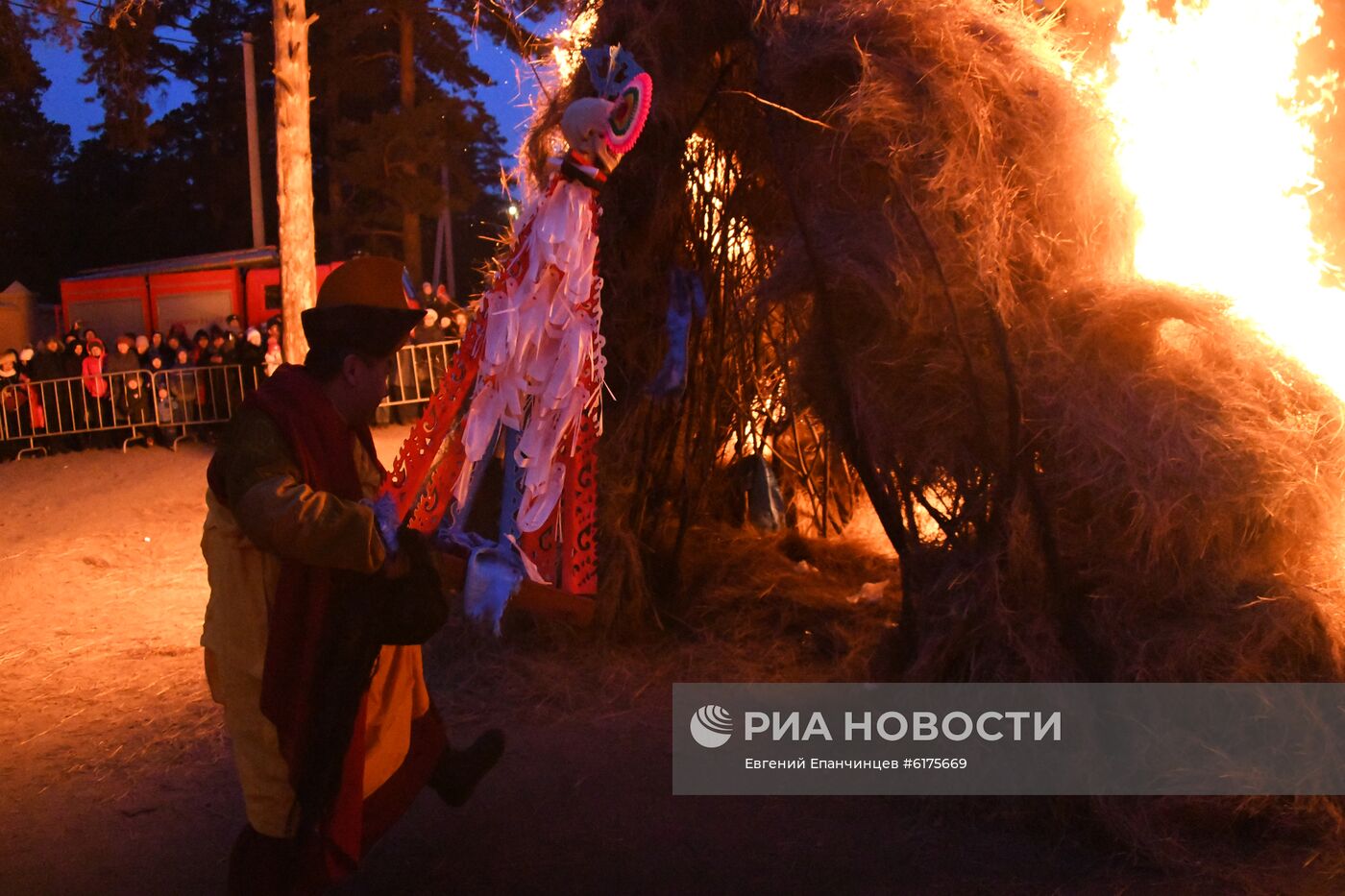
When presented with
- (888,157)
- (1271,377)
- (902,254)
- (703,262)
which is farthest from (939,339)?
(703,262)

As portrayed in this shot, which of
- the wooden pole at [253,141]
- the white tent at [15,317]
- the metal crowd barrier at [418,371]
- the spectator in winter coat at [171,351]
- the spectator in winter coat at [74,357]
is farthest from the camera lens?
the wooden pole at [253,141]

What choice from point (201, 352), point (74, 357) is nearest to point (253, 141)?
point (201, 352)

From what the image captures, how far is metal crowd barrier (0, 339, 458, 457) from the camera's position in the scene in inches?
500

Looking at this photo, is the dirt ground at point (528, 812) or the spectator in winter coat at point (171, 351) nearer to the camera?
the dirt ground at point (528, 812)

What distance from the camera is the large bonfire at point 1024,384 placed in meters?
3.34

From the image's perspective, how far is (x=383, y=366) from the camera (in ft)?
9.30

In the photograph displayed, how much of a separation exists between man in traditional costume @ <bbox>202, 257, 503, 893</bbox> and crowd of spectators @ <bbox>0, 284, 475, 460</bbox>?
10.0 metres

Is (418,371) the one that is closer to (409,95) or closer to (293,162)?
(293,162)

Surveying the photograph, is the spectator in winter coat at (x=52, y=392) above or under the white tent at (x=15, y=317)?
under

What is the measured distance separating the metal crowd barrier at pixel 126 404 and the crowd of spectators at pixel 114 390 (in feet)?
0.04

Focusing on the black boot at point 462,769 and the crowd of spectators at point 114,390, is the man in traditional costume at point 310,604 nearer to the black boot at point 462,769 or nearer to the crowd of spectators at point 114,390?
the black boot at point 462,769

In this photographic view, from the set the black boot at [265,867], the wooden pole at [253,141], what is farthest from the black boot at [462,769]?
the wooden pole at [253,141]

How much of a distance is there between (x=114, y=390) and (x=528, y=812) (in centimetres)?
1132

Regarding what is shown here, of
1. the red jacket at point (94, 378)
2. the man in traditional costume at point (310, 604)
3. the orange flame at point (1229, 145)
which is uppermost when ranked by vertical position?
the orange flame at point (1229, 145)
